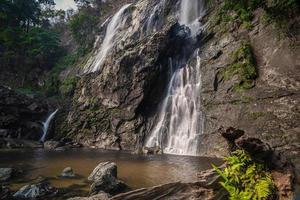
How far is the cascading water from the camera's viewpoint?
21030 millimetres

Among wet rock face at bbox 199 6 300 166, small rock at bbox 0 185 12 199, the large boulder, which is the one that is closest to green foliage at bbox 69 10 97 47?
wet rock face at bbox 199 6 300 166

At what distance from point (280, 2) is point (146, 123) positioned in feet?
42.7

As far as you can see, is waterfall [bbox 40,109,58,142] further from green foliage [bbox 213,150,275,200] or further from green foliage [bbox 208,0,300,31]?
green foliage [bbox 213,150,275,200]

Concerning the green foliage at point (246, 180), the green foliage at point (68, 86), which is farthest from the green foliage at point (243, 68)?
the green foliage at point (68, 86)

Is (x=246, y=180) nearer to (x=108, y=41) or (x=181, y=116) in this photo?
(x=181, y=116)

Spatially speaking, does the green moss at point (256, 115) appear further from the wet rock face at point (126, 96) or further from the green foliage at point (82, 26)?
the green foliage at point (82, 26)

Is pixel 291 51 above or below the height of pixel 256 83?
above

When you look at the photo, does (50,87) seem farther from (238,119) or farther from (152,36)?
(238,119)

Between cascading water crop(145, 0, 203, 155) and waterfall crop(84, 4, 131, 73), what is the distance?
12.9 meters

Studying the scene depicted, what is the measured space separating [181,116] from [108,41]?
19485mm

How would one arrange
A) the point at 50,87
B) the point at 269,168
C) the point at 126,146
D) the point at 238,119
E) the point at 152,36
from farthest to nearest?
the point at 50,87
the point at 152,36
the point at 126,146
the point at 238,119
the point at 269,168

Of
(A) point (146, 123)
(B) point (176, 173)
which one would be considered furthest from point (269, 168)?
(A) point (146, 123)

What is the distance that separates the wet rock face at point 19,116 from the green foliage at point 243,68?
60.6 ft

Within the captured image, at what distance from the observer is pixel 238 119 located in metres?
17.9
